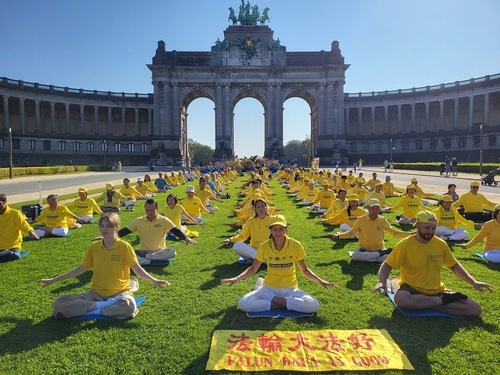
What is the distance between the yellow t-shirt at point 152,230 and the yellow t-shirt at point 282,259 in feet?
11.9

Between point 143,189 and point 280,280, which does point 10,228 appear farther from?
point 143,189

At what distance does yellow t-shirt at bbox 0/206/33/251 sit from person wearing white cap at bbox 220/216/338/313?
21.9ft

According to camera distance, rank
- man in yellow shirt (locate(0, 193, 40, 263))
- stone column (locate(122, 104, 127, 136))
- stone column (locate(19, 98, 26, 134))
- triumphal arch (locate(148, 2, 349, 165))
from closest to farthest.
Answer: man in yellow shirt (locate(0, 193, 40, 263))
stone column (locate(19, 98, 26, 134))
triumphal arch (locate(148, 2, 349, 165))
stone column (locate(122, 104, 127, 136))

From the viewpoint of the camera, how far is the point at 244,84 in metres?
83.0

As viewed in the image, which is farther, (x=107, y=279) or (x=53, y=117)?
(x=53, y=117)

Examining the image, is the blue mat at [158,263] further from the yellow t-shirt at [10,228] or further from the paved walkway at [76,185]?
the paved walkway at [76,185]

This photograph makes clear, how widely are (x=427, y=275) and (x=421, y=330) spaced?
38.6 inches

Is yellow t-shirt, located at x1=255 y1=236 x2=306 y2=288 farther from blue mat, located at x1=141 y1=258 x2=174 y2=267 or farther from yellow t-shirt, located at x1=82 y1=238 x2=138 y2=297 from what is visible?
blue mat, located at x1=141 y1=258 x2=174 y2=267

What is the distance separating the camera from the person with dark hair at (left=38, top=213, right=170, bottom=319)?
6.39m

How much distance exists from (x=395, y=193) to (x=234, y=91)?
210 feet

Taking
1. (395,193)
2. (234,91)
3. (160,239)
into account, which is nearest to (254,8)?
(234,91)

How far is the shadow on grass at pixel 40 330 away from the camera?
5621 mm

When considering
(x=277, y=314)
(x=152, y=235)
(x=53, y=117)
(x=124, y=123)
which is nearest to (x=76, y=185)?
(x=152, y=235)

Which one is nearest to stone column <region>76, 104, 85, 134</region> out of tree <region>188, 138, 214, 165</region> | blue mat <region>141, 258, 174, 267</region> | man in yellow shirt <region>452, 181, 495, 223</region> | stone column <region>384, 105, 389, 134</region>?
stone column <region>384, 105, 389, 134</region>
